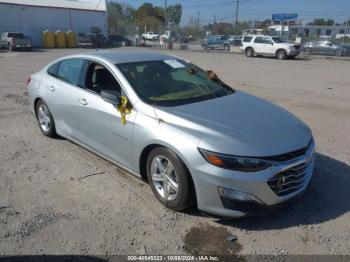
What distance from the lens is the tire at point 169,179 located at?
11.1 feet

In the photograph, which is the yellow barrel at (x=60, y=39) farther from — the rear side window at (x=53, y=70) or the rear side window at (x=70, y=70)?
the rear side window at (x=70, y=70)

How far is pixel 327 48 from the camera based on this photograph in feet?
97.2

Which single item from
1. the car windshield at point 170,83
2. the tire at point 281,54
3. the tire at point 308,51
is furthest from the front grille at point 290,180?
the tire at point 308,51

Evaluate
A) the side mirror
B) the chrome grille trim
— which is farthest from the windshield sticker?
the chrome grille trim

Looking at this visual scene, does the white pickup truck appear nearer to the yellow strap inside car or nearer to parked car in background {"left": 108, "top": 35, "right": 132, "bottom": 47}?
parked car in background {"left": 108, "top": 35, "right": 132, "bottom": 47}

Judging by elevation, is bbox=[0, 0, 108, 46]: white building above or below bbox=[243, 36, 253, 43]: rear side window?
above

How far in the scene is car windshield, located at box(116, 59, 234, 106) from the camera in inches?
159

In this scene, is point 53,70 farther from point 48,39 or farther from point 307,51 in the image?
point 48,39

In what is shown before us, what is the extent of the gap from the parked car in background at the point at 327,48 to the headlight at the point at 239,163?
96.9ft

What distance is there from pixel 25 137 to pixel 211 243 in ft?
13.6

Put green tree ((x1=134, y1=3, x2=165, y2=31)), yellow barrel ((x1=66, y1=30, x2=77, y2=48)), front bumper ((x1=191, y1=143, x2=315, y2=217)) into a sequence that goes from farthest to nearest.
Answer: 1. green tree ((x1=134, y1=3, x2=165, y2=31))
2. yellow barrel ((x1=66, y1=30, x2=77, y2=48))
3. front bumper ((x1=191, y1=143, x2=315, y2=217))

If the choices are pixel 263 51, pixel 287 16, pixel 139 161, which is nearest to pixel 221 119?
pixel 139 161

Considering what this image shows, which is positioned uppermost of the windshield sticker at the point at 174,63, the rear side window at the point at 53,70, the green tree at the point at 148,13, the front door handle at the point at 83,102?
the green tree at the point at 148,13

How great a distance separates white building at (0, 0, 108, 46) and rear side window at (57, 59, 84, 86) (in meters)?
40.8
